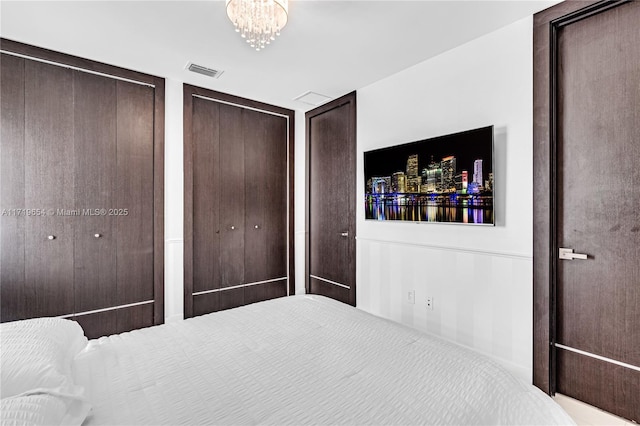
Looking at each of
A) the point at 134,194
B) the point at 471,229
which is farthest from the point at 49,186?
the point at 471,229

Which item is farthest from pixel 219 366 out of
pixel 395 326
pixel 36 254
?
pixel 36 254

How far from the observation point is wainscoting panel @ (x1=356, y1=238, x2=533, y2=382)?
7.29ft

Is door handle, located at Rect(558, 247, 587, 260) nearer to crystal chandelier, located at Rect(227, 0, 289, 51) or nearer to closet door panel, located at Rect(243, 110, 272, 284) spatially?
crystal chandelier, located at Rect(227, 0, 289, 51)

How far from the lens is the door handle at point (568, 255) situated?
1992 mm

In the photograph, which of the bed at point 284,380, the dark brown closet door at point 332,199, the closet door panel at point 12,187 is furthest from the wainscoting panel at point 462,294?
the closet door panel at point 12,187

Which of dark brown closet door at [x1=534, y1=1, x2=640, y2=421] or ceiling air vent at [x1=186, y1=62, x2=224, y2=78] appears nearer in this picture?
dark brown closet door at [x1=534, y1=1, x2=640, y2=421]

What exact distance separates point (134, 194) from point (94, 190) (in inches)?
12.2

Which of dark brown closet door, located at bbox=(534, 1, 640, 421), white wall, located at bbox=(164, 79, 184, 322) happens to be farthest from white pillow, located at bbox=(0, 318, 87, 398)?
dark brown closet door, located at bbox=(534, 1, 640, 421)

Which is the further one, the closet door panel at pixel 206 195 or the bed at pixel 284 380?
the closet door panel at pixel 206 195

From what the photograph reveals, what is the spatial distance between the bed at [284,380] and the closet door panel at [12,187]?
151 centimetres

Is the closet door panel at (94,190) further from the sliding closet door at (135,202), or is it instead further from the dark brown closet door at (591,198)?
the dark brown closet door at (591,198)

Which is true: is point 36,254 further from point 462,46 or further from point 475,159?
point 462,46

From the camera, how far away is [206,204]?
11.5ft

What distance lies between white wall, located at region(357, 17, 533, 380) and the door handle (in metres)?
0.17
